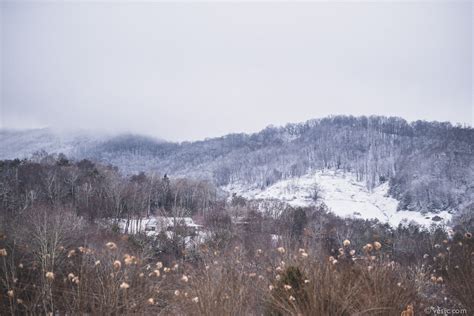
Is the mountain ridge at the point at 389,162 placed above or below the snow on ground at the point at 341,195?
above

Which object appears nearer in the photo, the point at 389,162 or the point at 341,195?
the point at 341,195

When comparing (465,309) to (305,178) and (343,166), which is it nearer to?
(305,178)

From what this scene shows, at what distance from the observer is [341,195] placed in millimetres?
126688

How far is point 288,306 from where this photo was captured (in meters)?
3.56

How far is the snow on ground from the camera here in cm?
10675

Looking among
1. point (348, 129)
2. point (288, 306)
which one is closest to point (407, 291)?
point (288, 306)

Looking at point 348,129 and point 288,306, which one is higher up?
point 348,129

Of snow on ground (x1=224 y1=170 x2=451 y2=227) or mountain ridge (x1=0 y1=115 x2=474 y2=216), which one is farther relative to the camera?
mountain ridge (x1=0 y1=115 x2=474 y2=216)

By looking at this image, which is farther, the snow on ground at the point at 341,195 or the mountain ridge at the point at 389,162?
the mountain ridge at the point at 389,162

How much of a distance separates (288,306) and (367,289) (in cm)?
85

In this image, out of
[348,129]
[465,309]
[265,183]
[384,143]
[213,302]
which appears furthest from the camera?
[348,129]

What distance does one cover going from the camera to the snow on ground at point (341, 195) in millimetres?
106750

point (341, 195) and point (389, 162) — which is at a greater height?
point (389, 162)

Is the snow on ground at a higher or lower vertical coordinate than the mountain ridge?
lower
